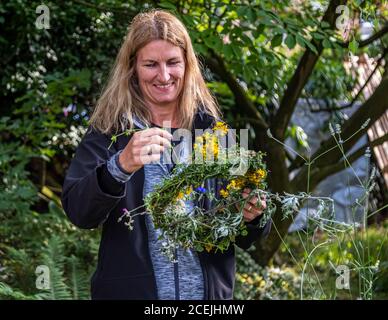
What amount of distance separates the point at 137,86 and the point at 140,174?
13.5 inches

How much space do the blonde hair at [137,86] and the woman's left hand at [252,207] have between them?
16.0 inches

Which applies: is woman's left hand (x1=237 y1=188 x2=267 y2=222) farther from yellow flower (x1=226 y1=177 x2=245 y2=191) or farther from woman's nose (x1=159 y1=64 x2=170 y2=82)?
woman's nose (x1=159 y1=64 x2=170 y2=82)

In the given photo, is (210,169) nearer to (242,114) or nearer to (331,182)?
(242,114)

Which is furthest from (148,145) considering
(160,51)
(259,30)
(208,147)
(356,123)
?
(356,123)

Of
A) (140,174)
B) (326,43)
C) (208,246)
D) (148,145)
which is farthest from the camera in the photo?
(326,43)

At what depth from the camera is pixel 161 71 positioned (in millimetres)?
2539

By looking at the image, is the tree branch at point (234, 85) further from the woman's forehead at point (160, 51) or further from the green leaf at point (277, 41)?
the woman's forehead at point (160, 51)

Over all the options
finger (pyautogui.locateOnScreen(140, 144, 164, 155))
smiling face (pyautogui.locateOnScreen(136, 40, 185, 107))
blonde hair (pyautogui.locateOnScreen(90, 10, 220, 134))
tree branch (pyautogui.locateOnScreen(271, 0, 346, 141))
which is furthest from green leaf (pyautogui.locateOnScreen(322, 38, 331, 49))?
finger (pyautogui.locateOnScreen(140, 144, 164, 155))

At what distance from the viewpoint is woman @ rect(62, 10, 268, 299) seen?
235 cm

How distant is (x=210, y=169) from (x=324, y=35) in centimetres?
240

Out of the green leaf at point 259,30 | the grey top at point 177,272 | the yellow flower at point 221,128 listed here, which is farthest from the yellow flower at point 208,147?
the green leaf at point 259,30

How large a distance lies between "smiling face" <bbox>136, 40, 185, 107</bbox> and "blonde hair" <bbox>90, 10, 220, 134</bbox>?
0.09 ft

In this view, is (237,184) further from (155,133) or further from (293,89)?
(293,89)

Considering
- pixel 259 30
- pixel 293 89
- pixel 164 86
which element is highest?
pixel 293 89
